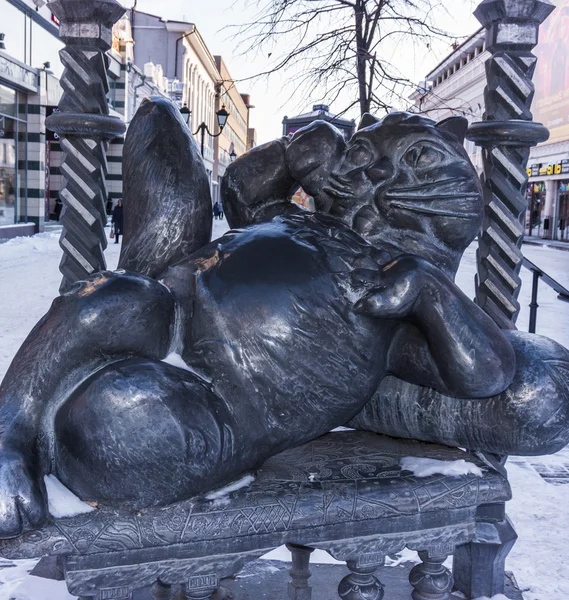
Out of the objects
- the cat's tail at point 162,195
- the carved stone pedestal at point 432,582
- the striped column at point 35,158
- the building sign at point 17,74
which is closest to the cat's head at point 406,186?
the cat's tail at point 162,195

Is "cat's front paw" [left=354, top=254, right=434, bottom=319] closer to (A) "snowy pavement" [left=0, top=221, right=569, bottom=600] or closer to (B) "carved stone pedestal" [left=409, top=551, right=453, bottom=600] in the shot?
(B) "carved stone pedestal" [left=409, top=551, right=453, bottom=600]

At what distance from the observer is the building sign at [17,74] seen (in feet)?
52.7

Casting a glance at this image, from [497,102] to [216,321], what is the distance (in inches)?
88.7

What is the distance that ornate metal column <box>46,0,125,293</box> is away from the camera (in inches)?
140

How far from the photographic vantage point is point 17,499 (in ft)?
4.83

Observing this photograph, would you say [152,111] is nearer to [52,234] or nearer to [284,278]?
[284,278]

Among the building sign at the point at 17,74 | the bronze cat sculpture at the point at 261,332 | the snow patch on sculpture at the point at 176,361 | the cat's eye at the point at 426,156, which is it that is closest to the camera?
the bronze cat sculpture at the point at 261,332

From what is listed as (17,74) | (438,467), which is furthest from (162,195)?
(17,74)

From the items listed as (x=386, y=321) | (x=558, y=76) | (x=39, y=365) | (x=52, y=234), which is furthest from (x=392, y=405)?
(x=558, y=76)

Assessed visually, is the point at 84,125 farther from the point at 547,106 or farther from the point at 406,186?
the point at 547,106

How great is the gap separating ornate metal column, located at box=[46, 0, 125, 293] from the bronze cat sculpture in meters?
1.81

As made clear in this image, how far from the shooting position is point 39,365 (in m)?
1.62

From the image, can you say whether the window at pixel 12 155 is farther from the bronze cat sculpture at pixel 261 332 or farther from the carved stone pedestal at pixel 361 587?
the carved stone pedestal at pixel 361 587

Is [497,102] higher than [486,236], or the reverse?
[497,102]
